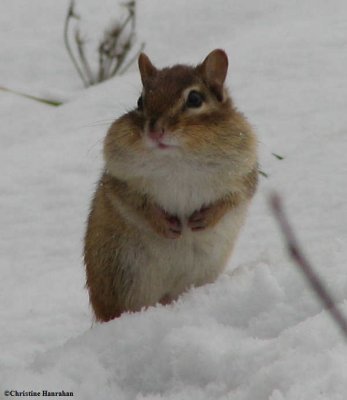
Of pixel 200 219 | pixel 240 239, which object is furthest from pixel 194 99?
pixel 240 239

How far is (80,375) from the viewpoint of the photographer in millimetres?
2500

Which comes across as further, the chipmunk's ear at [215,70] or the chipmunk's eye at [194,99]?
the chipmunk's ear at [215,70]

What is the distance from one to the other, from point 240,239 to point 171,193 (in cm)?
158

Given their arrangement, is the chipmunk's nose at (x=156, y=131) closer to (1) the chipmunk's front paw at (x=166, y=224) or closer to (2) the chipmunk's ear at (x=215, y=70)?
(1) the chipmunk's front paw at (x=166, y=224)

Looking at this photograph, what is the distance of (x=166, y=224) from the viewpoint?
3.56m

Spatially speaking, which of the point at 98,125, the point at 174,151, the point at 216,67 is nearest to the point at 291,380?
the point at 174,151

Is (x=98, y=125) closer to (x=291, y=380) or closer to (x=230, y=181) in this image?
(x=230, y=181)

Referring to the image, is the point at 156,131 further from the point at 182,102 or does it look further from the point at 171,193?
the point at 171,193

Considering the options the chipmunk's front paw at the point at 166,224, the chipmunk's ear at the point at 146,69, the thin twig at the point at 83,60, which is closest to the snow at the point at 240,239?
the thin twig at the point at 83,60

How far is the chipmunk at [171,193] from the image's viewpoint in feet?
11.6

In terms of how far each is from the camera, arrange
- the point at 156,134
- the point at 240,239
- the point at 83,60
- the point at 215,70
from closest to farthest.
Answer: the point at 156,134
the point at 215,70
the point at 240,239
the point at 83,60

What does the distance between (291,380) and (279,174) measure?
11.6 ft

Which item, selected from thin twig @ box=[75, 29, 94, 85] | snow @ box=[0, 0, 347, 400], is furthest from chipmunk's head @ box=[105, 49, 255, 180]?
thin twig @ box=[75, 29, 94, 85]

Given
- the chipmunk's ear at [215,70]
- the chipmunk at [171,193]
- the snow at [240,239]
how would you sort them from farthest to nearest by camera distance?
the chipmunk's ear at [215,70] → the chipmunk at [171,193] → the snow at [240,239]
